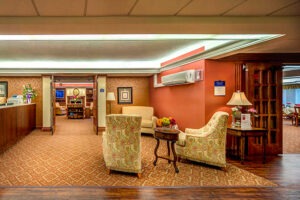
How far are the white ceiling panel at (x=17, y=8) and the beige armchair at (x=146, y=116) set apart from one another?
17.0ft

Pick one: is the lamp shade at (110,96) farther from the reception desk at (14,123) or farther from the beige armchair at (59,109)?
the beige armchair at (59,109)

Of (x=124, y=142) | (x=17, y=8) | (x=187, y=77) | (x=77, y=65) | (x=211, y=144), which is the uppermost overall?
(x=77, y=65)

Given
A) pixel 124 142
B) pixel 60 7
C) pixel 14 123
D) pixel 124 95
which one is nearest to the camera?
pixel 60 7

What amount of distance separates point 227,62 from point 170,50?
145cm

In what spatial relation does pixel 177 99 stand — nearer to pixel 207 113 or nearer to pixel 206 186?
pixel 207 113

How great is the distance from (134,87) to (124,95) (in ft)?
1.74

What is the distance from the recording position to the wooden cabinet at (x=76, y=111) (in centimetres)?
1415

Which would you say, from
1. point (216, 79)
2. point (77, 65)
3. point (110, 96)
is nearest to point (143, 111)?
point (110, 96)

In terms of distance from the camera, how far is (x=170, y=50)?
223 inches

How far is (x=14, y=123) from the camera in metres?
6.10

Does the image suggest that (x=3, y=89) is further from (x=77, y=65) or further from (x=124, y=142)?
(x=124, y=142)

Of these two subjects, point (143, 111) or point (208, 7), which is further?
point (143, 111)

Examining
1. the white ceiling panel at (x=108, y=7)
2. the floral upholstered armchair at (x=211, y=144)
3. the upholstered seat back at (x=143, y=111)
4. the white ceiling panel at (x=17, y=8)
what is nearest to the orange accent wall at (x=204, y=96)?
the floral upholstered armchair at (x=211, y=144)

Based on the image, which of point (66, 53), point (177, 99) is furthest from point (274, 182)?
point (66, 53)
